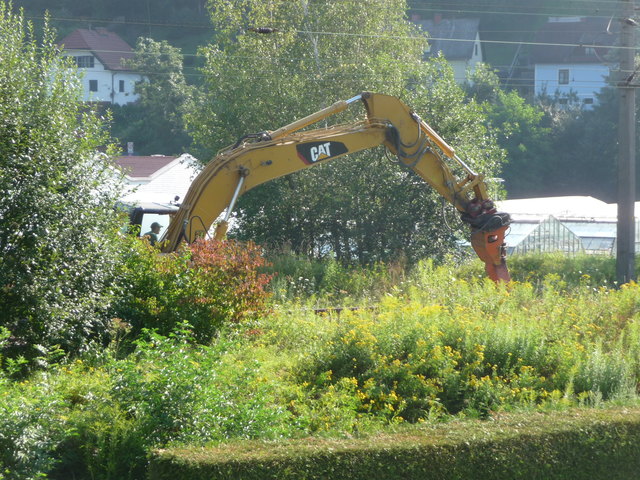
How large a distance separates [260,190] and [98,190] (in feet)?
38.7

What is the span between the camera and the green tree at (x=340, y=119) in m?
21.6

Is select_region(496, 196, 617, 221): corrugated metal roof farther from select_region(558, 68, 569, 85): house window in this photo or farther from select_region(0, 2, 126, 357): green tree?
select_region(558, 68, 569, 85): house window

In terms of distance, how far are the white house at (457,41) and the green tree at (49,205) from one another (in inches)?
2386

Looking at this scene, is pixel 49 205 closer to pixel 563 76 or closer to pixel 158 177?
pixel 158 177

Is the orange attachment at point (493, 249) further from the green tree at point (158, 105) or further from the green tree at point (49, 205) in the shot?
the green tree at point (158, 105)

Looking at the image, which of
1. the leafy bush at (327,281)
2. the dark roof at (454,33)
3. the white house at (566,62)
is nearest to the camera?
the leafy bush at (327,281)

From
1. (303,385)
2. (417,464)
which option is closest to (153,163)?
(303,385)

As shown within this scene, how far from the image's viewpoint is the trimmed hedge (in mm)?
5988

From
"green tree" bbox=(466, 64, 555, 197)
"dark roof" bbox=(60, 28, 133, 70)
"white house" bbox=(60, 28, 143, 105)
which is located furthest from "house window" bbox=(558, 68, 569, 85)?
"dark roof" bbox=(60, 28, 133, 70)

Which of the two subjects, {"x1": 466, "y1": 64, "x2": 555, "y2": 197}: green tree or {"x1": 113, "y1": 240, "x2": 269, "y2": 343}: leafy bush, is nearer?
{"x1": 113, "y1": 240, "x2": 269, "y2": 343}: leafy bush

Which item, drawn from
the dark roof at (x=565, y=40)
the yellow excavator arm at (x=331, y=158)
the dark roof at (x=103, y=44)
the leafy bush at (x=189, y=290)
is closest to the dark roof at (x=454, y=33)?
the dark roof at (x=565, y=40)

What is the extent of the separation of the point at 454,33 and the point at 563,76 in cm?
1153

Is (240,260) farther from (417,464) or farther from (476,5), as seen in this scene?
(476,5)

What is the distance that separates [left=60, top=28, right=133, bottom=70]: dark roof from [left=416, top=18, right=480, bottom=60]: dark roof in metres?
25.2
